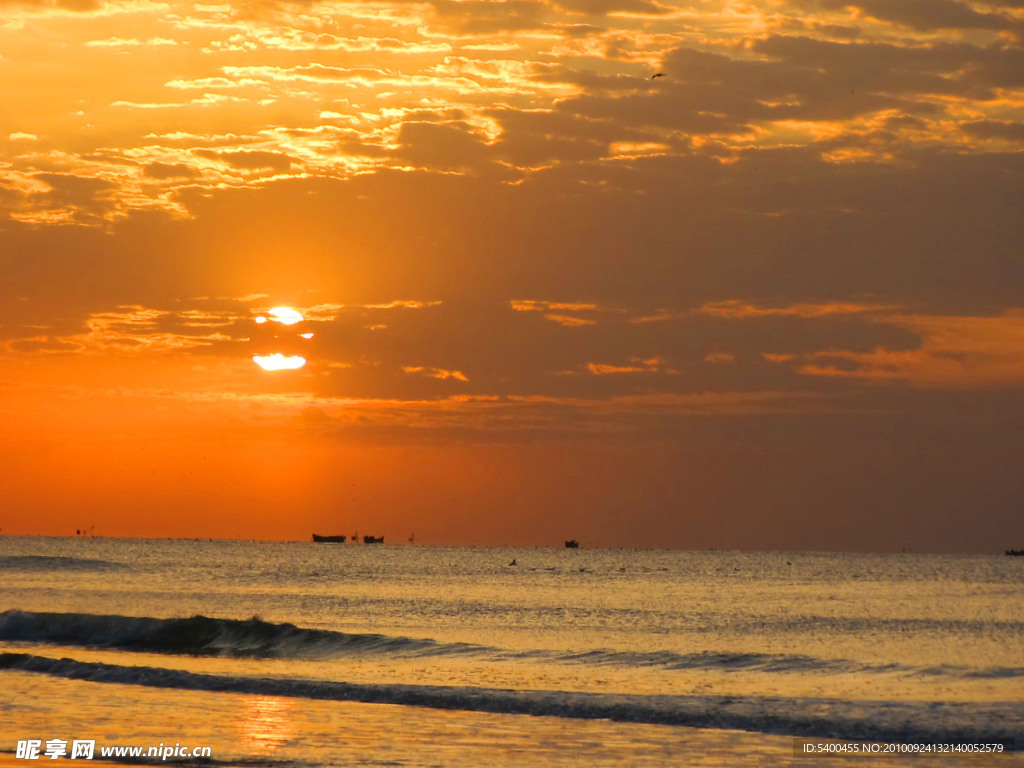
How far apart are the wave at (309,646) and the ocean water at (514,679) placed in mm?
151

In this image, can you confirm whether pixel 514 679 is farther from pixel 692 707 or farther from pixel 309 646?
pixel 309 646

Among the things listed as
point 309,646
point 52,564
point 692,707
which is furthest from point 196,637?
point 52,564

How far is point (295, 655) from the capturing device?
4338cm

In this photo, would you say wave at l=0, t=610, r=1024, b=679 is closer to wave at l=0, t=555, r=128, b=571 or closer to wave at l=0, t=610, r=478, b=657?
wave at l=0, t=610, r=478, b=657

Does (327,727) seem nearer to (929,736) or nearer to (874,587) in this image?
(929,736)

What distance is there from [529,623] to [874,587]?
165ft

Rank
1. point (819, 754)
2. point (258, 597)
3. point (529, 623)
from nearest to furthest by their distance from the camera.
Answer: point (819, 754), point (529, 623), point (258, 597)

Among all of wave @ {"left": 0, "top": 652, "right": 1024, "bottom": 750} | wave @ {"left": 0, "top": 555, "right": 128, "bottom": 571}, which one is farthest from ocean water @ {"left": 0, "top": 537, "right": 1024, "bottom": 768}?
wave @ {"left": 0, "top": 555, "right": 128, "bottom": 571}

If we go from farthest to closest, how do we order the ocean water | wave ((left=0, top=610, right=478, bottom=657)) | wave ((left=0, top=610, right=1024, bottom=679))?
wave ((left=0, top=610, right=478, bottom=657))
wave ((left=0, top=610, right=1024, bottom=679))
the ocean water

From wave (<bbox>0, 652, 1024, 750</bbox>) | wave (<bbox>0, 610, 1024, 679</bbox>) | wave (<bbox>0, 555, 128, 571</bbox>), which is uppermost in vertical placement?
wave (<bbox>0, 555, 128, 571</bbox>)

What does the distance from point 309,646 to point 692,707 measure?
21901mm

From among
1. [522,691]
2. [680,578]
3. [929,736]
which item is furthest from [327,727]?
[680,578]

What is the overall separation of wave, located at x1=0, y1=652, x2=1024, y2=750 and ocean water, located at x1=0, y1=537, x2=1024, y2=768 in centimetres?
10

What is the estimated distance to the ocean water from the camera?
77.9ft
